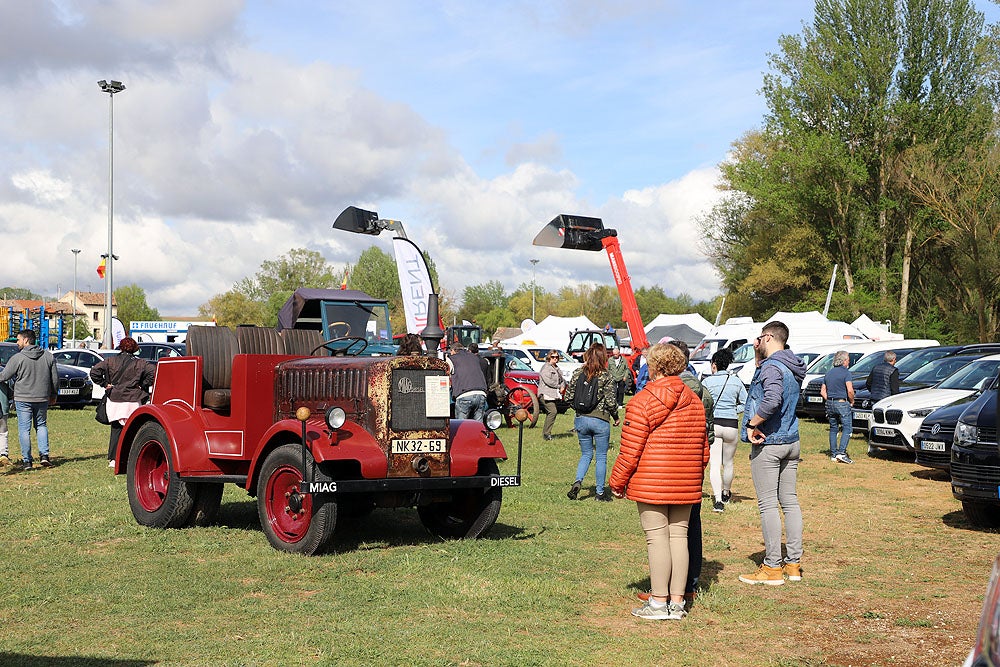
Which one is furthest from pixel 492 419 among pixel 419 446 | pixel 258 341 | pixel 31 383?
pixel 31 383

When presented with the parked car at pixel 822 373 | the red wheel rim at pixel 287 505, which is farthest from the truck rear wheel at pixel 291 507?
Result: the parked car at pixel 822 373

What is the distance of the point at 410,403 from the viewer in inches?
349

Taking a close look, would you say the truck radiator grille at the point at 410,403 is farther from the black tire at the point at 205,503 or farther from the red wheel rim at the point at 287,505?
the black tire at the point at 205,503

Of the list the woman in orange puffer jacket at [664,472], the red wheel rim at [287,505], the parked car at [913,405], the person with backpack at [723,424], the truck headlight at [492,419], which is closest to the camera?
the woman in orange puffer jacket at [664,472]

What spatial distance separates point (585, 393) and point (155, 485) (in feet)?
15.7

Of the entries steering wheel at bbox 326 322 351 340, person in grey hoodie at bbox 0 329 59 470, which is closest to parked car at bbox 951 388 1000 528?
person in grey hoodie at bbox 0 329 59 470

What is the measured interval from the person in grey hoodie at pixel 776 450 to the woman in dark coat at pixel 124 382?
30.0 feet

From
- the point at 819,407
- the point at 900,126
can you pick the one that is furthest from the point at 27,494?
the point at 900,126

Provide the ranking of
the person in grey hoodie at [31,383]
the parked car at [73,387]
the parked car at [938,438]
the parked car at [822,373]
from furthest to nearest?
the parked car at [73,387] → the parked car at [822,373] → the person in grey hoodie at [31,383] → the parked car at [938,438]

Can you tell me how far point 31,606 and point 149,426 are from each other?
3.53 meters

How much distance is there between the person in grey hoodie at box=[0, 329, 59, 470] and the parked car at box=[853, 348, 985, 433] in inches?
564

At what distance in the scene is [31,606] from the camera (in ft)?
22.9

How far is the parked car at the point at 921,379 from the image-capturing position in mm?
19906

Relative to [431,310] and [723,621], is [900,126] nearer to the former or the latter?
[431,310]
